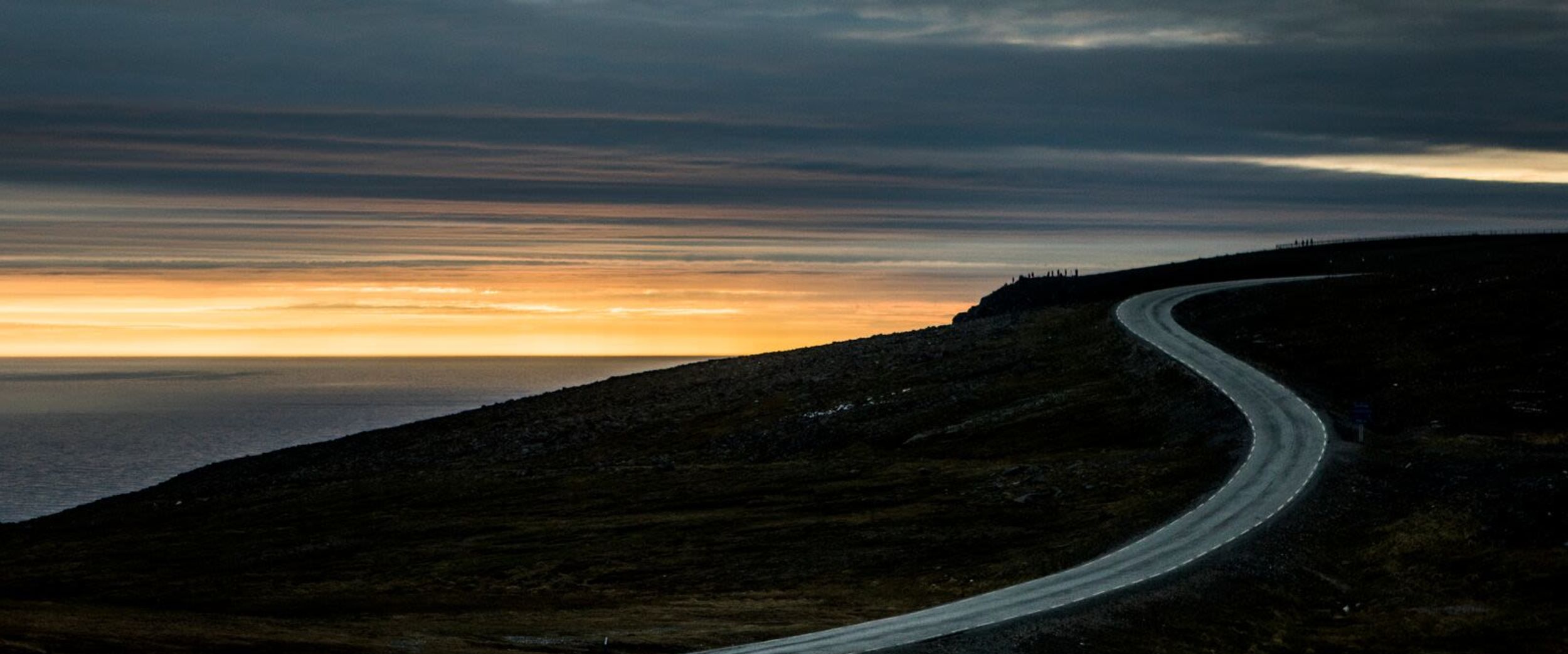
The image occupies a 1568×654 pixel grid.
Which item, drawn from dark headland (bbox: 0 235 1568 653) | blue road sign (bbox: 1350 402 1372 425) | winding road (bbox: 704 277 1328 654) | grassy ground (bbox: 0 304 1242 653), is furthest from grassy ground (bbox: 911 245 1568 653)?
grassy ground (bbox: 0 304 1242 653)

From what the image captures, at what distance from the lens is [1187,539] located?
6397 centimetres

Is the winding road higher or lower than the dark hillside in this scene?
lower

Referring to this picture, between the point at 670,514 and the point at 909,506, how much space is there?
15.6m

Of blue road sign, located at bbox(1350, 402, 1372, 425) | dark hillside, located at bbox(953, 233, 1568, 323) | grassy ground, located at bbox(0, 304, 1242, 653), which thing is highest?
dark hillside, located at bbox(953, 233, 1568, 323)

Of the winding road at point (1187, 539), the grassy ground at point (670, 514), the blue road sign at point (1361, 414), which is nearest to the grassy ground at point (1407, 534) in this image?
the blue road sign at point (1361, 414)

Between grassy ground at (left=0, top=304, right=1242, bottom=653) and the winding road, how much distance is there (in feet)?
7.65

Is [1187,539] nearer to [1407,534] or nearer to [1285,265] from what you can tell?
[1407,534]

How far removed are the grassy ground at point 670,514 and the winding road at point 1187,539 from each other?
7.65 ft

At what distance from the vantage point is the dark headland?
5575cm

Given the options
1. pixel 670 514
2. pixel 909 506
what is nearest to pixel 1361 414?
pixel 909 506

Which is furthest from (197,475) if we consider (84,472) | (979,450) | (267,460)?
(979,450)

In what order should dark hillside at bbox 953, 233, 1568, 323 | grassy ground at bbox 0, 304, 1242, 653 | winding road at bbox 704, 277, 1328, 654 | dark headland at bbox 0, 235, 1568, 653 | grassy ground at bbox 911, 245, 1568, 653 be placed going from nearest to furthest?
1. winding road at bbox 704, 277, 1328, 654
2. grassy ground at bbox 911, 245, 1568, 653
3. dark headland at bbox 0, 235, 1568, 653
4. grassy ground at bbox 0, 304, 1242, 653
5. dark hillside at bbox 953, 233, 1568, 323

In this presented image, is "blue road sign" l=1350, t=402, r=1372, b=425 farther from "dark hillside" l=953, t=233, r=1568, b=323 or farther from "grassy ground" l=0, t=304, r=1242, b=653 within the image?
"dark hillside" l=953, t=233, r=1568, b=323

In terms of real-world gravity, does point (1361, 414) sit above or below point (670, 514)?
above
